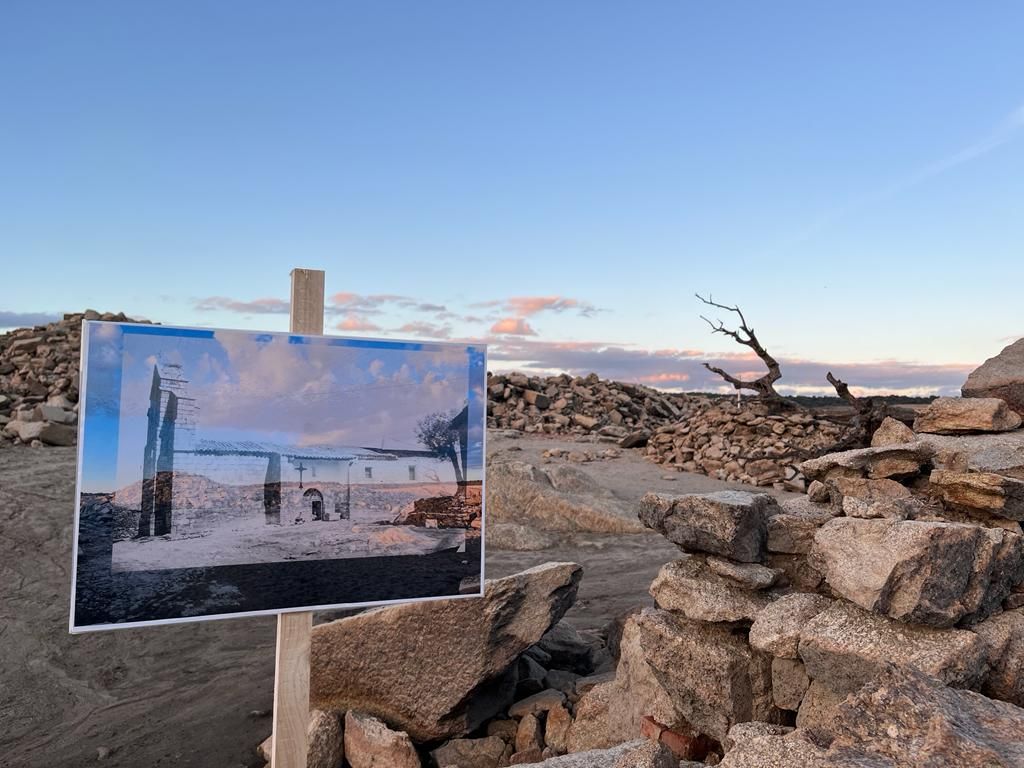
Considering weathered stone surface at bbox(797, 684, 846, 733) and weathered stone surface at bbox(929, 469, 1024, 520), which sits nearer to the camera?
weathered stone surface at bbox(797, 684, 846, 733)

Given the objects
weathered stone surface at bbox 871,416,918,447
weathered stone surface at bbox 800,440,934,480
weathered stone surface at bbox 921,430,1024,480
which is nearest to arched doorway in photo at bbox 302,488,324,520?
weathered stone surface at bbox 800,440,934,480

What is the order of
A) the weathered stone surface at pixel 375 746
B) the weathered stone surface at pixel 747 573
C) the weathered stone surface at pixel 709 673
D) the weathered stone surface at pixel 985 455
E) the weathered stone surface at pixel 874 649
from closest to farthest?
the weathered stone surface at pixel 874 649 < the weathered stone surface at pixel 709 673 < the weathered stone surface at pixel 747 573 < the weathered stone surface at pixel 985 455 < the weathered stone surface at pixel 375 746

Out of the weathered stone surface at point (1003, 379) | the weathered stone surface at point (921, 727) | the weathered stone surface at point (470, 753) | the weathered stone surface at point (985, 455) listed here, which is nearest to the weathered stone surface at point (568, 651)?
the weathered stone surface at point (470, 753)

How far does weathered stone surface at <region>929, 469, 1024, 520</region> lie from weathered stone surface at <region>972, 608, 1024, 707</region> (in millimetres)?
863

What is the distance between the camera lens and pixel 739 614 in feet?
15.0

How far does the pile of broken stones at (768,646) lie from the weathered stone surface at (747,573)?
15 millimetres

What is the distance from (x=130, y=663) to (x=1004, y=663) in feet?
24.0

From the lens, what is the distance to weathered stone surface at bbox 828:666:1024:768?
2.66 meters

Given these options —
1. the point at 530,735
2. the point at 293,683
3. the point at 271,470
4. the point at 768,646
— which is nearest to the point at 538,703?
the point at 530,735

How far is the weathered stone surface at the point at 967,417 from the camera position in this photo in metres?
5.94

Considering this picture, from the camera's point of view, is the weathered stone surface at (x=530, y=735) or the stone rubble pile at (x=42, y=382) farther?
the stone rubble pile at (x=42, y=382)

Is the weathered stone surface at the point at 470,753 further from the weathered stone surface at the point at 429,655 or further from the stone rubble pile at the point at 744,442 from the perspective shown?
the stone rubble pile at the point at 744,442

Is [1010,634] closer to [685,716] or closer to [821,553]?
[821,553]

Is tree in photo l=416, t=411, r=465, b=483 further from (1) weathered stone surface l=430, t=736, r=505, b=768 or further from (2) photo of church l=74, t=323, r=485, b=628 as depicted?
(1) weathered stone surface l=430, t=736, r=505, b=768
